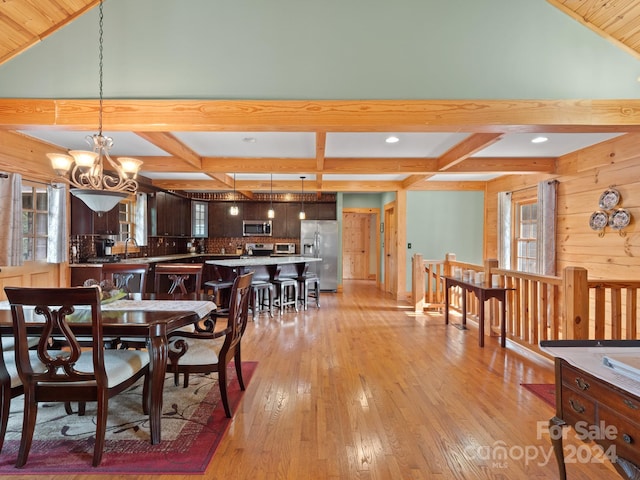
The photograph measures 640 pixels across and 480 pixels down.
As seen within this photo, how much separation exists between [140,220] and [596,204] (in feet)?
23.9

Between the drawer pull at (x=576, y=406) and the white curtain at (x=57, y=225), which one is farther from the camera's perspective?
the white curtain at (x=57, y=225)

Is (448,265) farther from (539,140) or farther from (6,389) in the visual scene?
(6,389)

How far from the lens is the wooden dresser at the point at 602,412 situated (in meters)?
0.99

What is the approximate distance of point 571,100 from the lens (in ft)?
9.61

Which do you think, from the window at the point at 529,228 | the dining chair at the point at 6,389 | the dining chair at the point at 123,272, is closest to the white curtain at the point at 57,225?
the dining chair at the point at 123,272

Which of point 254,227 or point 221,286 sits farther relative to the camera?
point 254,227

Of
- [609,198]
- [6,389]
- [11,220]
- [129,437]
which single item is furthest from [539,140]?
[11,220]

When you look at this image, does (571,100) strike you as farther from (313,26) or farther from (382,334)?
(382,334)

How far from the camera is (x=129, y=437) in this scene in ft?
6.93

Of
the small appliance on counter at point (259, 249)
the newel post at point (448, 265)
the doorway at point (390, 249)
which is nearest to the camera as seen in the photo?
the newel post at point (448, 265)

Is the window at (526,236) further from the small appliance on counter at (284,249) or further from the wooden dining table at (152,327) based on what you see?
the wooden dining table at (152,327)

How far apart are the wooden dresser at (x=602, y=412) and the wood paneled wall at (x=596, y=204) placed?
145 inches

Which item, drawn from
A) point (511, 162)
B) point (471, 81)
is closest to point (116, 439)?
point (471, 81)

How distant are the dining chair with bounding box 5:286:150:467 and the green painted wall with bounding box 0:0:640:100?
6.73 feet
